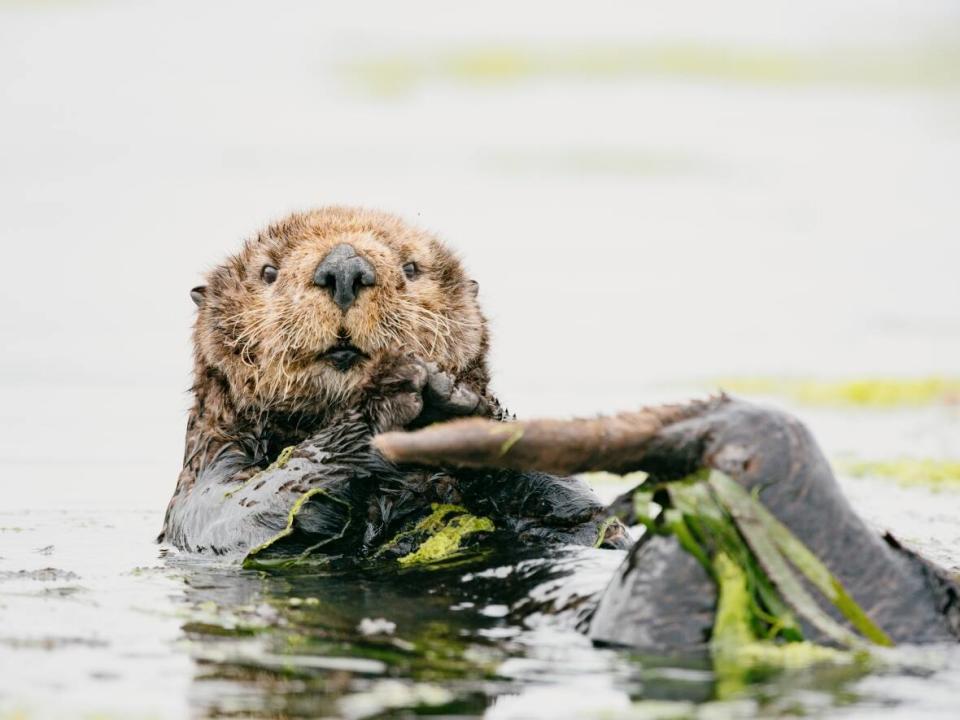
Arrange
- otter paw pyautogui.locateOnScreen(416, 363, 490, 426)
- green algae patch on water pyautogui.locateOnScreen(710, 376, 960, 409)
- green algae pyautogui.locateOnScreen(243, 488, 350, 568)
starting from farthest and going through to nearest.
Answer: green algae patch on water pyautogui.locateOnScreen(710, 376, 960, 409), green algae pyautogui.locateOnScreen(243, 488, 350, 568), otter paw pyautogui.locateOnScreen(416, 363, 490, 426)

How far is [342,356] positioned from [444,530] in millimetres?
752

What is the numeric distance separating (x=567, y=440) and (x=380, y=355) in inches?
63.6

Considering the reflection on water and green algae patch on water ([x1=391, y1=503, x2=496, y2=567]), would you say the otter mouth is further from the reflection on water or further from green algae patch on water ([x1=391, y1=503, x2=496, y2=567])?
the reflection on water

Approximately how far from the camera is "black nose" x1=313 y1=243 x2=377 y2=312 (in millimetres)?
5129

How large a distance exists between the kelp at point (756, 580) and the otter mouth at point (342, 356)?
1.88 meters

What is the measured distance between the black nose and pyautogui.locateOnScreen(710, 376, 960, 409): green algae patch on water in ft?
27.6

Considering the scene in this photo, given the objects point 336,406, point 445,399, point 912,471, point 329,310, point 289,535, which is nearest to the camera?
point 445,399

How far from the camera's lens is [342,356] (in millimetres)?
5246

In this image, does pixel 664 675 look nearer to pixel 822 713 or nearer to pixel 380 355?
pixel 822 713

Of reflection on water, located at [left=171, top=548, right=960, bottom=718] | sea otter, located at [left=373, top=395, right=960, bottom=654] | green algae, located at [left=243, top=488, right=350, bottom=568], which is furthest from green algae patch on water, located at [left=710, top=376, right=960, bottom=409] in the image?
sea otter, located at [left=373, top=395, right=960, bottom=654]

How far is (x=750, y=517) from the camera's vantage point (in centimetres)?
361

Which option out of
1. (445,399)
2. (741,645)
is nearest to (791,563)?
(741,645)

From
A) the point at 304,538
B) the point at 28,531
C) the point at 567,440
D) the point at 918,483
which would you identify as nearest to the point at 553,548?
the point at 304,538

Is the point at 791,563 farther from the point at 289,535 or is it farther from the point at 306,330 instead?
the point at 306,330
